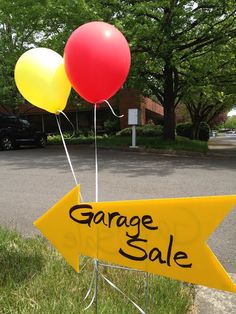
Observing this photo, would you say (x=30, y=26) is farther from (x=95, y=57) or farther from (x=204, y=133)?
(x=204, y=133)

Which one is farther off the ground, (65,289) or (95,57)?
(95,57)

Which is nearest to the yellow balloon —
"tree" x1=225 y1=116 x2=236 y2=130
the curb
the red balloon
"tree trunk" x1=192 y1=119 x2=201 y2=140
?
the red balloon

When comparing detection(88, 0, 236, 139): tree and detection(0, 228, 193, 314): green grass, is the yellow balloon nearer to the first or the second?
detection(0, 228, 193, 314): green grass

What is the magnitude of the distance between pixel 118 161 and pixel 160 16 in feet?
19.1

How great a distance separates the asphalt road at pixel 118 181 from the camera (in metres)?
6.20

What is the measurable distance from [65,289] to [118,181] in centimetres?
622

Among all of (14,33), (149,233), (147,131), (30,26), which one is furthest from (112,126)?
(149,233)

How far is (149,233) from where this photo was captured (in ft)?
10.0

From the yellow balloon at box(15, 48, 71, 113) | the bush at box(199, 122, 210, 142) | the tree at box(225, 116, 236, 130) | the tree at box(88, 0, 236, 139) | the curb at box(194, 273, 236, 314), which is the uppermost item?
the tree at box(88, 0, 236, 139)

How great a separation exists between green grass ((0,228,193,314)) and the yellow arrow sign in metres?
0.34

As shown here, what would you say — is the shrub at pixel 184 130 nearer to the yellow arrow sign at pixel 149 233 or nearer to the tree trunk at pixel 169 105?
the tree trunk at pixel 169 105

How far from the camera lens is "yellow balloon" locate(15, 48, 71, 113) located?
3.62 m

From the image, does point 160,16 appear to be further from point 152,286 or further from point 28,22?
point 152,286

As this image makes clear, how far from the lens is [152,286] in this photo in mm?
3564
